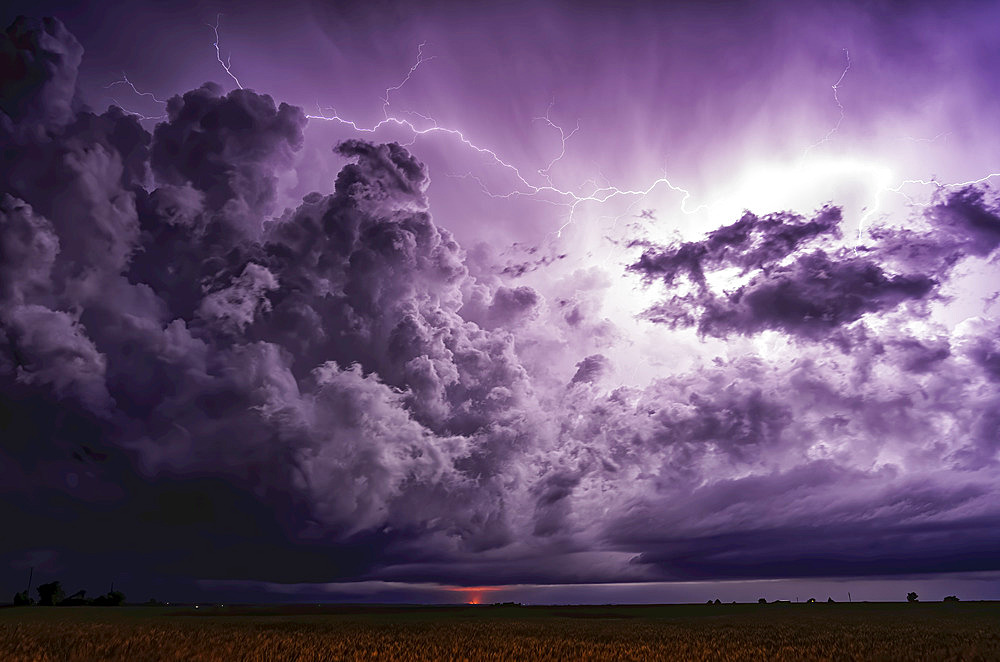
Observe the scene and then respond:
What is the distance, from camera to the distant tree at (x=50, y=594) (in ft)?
434

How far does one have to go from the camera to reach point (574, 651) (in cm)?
3020

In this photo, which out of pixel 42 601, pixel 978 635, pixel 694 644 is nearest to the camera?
pixel 694 644

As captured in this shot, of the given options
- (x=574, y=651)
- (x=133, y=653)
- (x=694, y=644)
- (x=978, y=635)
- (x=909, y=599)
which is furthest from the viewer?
(x=909, y=599)

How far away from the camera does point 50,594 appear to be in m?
133

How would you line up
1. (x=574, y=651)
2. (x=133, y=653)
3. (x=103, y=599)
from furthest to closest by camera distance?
(x=103, y=599)
(x=574, y=651)
(x=133, y=653)

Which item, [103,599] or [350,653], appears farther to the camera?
[103,599]

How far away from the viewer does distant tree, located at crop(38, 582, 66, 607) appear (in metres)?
132

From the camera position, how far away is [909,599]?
6107 inches

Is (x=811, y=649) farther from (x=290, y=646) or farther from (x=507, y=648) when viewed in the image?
(x=290, y=646)

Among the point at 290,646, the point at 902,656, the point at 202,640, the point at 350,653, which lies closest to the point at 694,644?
the point at 902,656

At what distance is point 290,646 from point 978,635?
42430 mm

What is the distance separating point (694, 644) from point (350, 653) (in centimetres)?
1832

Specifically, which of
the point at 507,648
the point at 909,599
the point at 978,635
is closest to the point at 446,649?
the point at 507,648

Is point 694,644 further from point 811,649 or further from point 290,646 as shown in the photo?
point 290,646
